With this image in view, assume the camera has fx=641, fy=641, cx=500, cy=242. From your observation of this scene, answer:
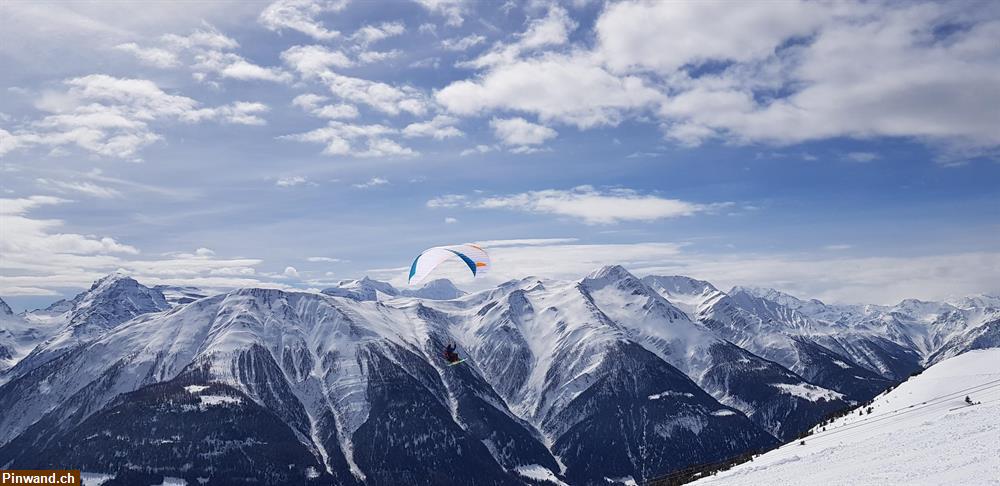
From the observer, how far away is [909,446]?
54656 mm

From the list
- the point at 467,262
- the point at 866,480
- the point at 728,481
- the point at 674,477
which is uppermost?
the point at 467,262

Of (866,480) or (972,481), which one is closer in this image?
(972,481)

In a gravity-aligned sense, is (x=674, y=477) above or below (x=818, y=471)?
below

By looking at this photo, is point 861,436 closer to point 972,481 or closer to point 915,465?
point 915,465

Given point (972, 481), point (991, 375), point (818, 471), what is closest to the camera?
point (972, 481)

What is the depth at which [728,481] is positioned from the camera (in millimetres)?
61281

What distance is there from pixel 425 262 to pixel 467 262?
727cm

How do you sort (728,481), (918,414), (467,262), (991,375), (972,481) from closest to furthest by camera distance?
(972,481) → (728,481) → (918,414) → (991,375) → (467,262)

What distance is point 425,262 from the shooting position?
10475cm

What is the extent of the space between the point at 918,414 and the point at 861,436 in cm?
1378

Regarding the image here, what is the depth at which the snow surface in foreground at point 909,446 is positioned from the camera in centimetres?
4575

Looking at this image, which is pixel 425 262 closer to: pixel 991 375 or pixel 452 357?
pixel 452 357

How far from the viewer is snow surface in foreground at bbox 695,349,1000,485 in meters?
45.8

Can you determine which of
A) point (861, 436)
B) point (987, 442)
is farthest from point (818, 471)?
point (861, 436)
